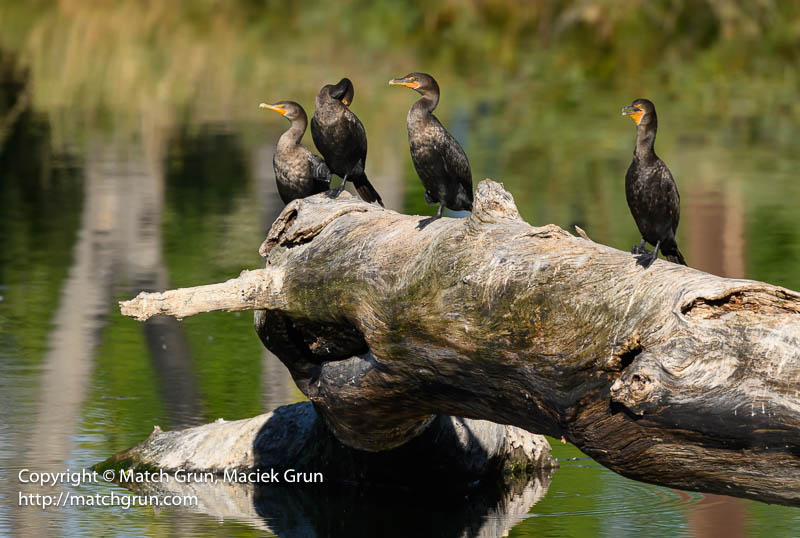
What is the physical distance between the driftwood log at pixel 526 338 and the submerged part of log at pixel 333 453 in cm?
28

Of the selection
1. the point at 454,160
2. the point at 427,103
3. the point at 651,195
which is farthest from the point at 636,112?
the point at 427,103

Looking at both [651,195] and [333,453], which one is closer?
[651,195]

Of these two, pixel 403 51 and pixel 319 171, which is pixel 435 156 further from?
pixel 403 51

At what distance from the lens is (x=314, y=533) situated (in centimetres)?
712

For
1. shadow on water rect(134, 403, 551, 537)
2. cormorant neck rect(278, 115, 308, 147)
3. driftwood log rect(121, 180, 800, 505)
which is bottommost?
shadow on water rect(134, 403, 551, 537)

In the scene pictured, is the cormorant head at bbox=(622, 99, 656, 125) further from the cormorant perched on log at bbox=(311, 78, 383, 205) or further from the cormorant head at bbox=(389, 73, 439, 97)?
the cormorant perched on log at bbox=(311, 78, 383, 205)

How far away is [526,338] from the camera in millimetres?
5965

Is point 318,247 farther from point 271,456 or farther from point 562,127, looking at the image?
point 562,127

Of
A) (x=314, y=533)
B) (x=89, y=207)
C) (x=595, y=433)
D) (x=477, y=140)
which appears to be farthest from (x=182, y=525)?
(x=477, y=140)

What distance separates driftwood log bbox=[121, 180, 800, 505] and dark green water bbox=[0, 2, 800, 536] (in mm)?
848

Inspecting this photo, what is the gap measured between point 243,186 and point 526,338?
1188 cm

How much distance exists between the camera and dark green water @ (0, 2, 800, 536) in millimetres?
7527

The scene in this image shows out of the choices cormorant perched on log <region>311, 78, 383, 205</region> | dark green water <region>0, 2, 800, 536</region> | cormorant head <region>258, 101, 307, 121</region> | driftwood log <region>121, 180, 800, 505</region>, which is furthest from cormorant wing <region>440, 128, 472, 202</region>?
dark green water <region>0, 2, 800, 536</region>

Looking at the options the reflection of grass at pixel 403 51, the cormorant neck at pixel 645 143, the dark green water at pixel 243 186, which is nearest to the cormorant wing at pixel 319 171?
the dark green water at pixel 243 186
